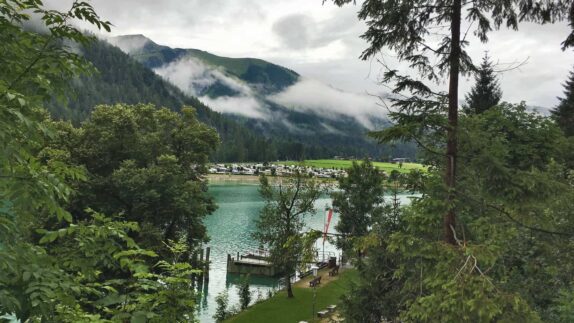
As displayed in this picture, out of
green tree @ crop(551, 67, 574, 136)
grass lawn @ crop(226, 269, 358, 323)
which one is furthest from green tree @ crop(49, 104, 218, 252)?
green tree @ crop(551, 67, 574, 136)

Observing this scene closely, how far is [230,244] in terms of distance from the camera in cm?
5059

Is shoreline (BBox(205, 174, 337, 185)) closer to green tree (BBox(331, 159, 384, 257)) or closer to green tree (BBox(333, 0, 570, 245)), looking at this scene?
green tree (BBox(331, 159, 384, 257))

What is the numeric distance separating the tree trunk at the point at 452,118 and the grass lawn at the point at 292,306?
15.4 m

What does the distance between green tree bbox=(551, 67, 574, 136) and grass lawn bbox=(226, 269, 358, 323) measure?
18.2 m

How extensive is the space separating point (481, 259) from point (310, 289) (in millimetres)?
28158

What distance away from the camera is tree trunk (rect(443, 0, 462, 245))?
805cm

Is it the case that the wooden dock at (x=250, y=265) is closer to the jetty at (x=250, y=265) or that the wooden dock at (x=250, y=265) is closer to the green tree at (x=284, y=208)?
the jetty at (x=250, y=265)

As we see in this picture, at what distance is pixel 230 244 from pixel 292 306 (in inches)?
906

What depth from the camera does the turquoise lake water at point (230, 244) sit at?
35219 mm

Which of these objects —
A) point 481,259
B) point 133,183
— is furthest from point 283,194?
point 481,259

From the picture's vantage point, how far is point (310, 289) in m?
33.6

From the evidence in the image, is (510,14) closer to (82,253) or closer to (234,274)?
(82,253)

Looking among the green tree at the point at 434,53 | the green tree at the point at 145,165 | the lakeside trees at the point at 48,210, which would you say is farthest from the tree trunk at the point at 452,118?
the green tree at the point at 145,165

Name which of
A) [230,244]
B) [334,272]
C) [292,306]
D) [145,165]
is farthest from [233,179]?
[145,165]
